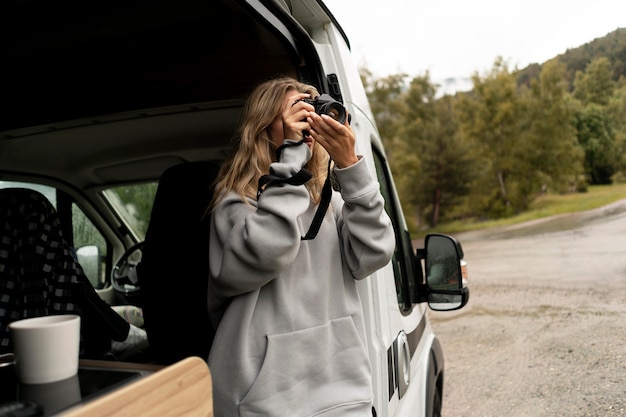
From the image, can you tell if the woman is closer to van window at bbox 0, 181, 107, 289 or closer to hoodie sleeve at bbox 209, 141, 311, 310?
hoodie sleeve at bbox 209, 141, 311, 310

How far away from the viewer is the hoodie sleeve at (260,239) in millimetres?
1195

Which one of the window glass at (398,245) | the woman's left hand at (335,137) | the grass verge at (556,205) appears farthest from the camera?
the grass verge at (556,205)

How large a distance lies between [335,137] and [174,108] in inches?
64.4

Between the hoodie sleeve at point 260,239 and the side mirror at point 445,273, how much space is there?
1188 millimetres

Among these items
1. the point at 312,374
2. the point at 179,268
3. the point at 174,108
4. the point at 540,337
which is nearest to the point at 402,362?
the point at 312,374

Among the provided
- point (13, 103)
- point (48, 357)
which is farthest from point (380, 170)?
point (13, 103)

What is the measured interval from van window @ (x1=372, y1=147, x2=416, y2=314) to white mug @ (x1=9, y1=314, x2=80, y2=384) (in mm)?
1469

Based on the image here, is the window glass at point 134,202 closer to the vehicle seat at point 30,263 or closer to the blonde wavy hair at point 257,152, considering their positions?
the vehicle seat at point 30,263

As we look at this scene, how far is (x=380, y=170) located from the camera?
2.21 metres

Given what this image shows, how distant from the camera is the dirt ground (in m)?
4.56

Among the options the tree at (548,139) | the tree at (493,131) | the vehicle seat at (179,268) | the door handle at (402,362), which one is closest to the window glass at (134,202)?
the vehicle seat at (179,268)

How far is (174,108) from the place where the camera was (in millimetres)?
2740

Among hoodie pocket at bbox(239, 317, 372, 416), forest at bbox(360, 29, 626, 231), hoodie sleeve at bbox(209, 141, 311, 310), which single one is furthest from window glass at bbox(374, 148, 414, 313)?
forest at bbox(360, 29, 626, 231)

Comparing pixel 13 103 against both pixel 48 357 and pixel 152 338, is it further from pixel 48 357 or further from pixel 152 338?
pixel 48 357
